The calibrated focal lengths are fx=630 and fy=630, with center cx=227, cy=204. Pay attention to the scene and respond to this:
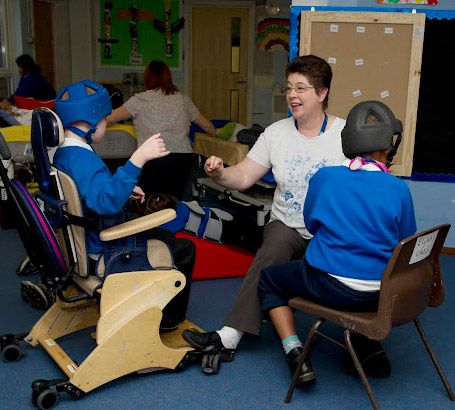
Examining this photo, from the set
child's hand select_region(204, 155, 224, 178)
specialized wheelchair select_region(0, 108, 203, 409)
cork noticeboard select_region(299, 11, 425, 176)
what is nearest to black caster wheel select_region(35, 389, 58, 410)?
specialized wheelchair select_region(0, 108, 203, 409)

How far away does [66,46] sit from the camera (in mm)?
9234

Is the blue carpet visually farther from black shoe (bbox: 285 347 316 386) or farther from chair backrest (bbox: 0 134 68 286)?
chair backrest (bbox: 0 134 68 286)

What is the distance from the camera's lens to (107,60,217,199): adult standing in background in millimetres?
4566

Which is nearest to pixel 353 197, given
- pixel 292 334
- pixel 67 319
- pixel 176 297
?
pixel 292 334

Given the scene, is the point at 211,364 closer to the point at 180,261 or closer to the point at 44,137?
the point at 180,261

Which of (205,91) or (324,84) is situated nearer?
(324,84)

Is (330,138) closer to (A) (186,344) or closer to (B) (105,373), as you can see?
(A) (186,344)

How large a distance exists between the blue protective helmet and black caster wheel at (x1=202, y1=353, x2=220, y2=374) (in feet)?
3.39

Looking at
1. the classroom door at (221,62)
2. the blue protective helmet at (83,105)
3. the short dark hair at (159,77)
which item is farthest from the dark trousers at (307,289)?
the classroom door at (221,62)

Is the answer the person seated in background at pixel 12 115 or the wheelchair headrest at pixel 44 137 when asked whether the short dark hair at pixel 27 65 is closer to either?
the person seated in background at pixel 12 115

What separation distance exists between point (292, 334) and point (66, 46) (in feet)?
25.3

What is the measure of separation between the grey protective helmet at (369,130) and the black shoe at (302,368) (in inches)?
32.9

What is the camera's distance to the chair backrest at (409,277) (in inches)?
82.4

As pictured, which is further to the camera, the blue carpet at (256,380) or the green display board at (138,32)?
the green display board at (138,32)
